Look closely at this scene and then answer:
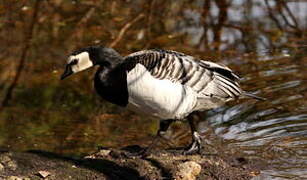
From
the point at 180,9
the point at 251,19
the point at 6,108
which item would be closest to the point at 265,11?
the point at 251,19

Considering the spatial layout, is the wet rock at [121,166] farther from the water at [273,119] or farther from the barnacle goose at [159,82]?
the water at [273,119]

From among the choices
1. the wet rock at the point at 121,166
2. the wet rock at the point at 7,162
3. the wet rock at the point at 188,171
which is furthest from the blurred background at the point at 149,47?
the wet rock at the point at 7,162

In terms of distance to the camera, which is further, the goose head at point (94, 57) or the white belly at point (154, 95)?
the goose head at point (94, 57)

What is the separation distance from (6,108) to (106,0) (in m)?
4.51

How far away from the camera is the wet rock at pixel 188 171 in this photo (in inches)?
221

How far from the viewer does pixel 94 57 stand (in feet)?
19.8

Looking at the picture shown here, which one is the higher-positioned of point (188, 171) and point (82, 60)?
point (82, 60)

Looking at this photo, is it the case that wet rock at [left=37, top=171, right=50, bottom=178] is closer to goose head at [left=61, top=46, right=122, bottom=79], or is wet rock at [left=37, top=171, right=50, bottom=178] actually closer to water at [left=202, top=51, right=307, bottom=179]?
goose head at [left=61, top=46, right=122, bottom=79]

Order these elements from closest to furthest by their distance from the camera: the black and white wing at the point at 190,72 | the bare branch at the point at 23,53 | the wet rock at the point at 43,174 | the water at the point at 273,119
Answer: the wet rock at the point at 43,174 → the black and white wing at the point at 190,72 → the water at the point at 273,119 → the bare branch at the point at 23,53

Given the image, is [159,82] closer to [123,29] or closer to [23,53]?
[23,53]

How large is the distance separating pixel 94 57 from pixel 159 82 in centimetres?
69

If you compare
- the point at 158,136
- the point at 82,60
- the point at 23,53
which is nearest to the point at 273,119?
the point at 158,136

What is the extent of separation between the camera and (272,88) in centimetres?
809

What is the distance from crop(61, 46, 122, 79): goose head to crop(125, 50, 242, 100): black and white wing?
135mm
